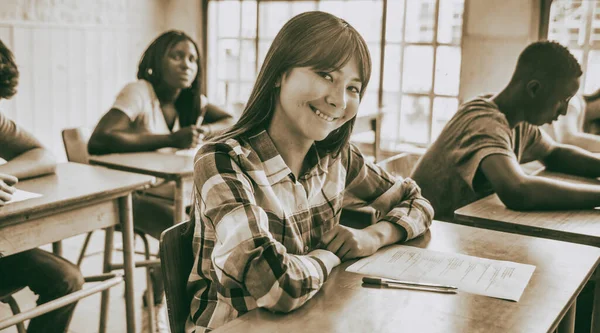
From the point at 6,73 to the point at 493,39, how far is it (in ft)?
9.57

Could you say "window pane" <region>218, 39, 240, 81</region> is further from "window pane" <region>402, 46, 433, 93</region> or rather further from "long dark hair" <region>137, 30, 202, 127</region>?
"long dark hair" <region>137, 30, 202, 127</region>

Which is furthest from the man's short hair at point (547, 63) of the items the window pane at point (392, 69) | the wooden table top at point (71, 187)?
the window pane at point (392, 69)

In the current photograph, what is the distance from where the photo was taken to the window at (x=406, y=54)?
13.9 ft

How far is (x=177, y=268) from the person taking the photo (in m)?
1.24

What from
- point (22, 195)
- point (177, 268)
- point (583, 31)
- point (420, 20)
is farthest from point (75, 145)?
point (583, 31)

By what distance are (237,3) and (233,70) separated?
553 mm

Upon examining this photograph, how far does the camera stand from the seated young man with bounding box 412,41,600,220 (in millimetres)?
1929

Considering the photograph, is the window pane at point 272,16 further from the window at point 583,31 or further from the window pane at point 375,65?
the window at point 583,31

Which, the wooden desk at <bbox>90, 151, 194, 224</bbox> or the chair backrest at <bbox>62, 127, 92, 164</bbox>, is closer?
the wooden desk at <bbox>90, 151, 194, 224</bbox>

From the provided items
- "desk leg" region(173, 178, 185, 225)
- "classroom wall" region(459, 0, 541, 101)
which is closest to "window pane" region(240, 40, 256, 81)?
→ "classroom wall" region(459, 0, 541, 101)

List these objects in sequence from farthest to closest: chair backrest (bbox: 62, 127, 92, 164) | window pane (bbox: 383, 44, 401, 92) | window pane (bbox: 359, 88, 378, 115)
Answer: window pane (bbox: 359, 88, 378, 115) < window pane (bbox: 383, 44, 401, 92) < chair backrest (bbox: 62, 127, 92, 164)

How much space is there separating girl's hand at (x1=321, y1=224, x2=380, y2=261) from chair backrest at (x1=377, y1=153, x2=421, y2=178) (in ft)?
Answer: 2.50

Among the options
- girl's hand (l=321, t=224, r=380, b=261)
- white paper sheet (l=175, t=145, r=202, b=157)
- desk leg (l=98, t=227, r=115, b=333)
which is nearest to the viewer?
girl's hand (l=321, t=224, r=380, b=261)

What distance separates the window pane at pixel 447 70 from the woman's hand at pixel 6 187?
309 centimetres
